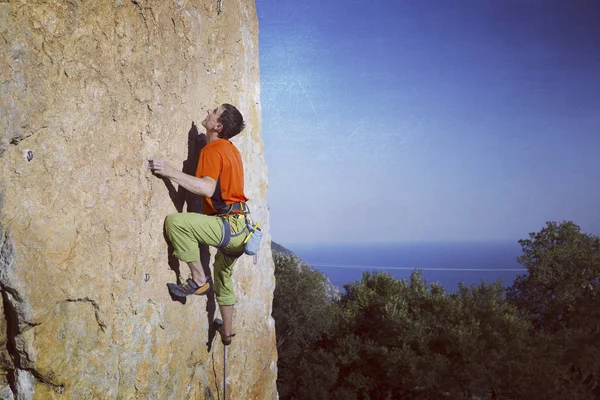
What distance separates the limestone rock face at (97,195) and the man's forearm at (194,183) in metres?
0.26

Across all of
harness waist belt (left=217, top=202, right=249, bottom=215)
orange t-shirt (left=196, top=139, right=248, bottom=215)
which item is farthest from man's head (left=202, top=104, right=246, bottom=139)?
harness waist belt (left=217, top=202, right=249, bottom=215)

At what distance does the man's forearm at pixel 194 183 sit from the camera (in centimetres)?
423

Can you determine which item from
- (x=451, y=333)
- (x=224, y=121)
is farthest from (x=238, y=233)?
(x=451, y=333)

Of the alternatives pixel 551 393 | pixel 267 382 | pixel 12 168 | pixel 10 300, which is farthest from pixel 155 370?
pixel 551 393

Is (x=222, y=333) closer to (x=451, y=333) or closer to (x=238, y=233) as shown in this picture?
(x=238, y=233)

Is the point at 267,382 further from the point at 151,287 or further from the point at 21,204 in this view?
the point at 21,204

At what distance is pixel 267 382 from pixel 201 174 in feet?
15.9

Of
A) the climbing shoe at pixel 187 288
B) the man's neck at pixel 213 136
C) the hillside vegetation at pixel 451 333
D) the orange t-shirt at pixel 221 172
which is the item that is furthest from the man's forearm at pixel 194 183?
the hillside vegetation at pixel 451 333

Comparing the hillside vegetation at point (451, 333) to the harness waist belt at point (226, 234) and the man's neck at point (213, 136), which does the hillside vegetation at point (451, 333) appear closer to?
the harness waist belt at point (226, 234)

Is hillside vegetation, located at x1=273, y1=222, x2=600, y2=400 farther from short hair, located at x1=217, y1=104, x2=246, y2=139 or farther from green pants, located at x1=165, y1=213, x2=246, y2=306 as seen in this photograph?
short hair, located at x1=217, y1=104, x2=246, y2=139

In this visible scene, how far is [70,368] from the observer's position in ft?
11.1

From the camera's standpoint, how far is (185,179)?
4.27 meters

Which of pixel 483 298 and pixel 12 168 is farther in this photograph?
pixel 483 298

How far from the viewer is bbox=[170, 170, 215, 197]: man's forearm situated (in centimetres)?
423
